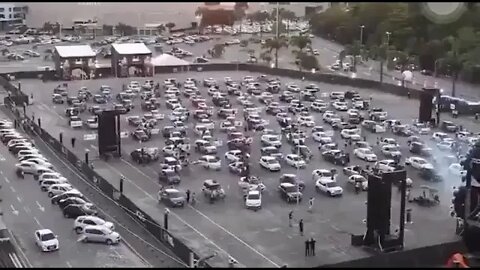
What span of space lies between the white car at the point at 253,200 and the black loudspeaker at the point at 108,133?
5.34 ft

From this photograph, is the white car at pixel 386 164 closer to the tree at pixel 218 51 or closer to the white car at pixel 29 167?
the white car at pixel 29 167

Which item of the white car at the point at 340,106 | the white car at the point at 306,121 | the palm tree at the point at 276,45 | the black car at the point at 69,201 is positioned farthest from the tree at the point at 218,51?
the black car at the point at 69,201

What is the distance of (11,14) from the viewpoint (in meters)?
15.5

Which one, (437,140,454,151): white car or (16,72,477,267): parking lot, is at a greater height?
(437,140,454,151): white car

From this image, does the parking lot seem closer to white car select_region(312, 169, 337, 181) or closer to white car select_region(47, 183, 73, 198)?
white car select_region(312, 169, 337, 181)

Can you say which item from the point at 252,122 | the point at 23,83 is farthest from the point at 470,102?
the point at 23,83

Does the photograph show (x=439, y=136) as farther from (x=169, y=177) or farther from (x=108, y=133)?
(x=108, y=133)

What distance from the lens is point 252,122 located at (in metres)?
7.71

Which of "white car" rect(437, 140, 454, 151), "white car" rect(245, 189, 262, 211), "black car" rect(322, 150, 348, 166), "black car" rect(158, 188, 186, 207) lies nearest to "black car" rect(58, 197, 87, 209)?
"black car" rect(158, 188, 186, 207)

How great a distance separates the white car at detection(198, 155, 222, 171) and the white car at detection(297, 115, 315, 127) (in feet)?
5.66

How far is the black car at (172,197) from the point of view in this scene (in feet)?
16.6

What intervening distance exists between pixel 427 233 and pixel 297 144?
2.36 meters

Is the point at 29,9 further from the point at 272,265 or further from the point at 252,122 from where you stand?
the point at 272,265

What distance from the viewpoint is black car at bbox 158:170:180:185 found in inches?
222
